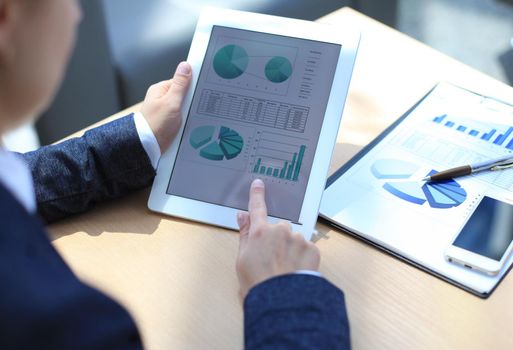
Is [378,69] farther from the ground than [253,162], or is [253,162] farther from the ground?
[378,69]

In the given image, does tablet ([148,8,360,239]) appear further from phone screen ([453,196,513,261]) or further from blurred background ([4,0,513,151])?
blurred background ([4,0,513,151])

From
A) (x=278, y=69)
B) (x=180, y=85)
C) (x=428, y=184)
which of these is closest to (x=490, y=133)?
(x=428, y=184)

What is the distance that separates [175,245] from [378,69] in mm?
508

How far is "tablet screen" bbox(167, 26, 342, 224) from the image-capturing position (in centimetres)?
85

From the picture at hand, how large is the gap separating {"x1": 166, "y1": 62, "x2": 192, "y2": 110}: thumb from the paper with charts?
24 cm

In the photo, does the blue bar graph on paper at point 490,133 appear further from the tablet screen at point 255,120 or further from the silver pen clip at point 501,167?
the tablet screen at point 255,120

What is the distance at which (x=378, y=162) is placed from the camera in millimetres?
916

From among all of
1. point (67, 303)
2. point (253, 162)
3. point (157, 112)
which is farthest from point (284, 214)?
point (67, 303)

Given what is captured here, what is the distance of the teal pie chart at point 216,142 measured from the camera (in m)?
0.87

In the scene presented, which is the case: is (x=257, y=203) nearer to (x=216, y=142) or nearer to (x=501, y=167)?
(x=216, y=142)

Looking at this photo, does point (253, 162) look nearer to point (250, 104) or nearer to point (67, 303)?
point (250, 104)

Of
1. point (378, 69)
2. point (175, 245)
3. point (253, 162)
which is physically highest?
point (378, 69)

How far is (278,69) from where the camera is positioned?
0.88 m

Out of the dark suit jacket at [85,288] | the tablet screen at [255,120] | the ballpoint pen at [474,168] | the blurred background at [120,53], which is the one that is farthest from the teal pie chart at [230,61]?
the blurred background at [120,53]
